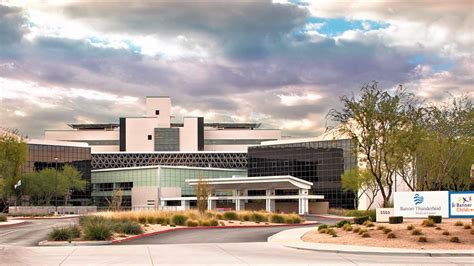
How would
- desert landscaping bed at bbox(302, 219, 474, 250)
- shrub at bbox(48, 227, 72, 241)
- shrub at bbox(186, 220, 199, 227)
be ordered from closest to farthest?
desert landscaping bed at bbox(302, 219, 474, 250) < shrub at bbox(48, 227, 72, 241) < shrub at bbox(186, 220, 199, 227)

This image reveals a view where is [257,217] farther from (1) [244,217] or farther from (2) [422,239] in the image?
(2) [422,239]

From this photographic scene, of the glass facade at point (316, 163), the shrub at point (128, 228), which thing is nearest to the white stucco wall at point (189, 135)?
the glass facade at point (316, 163)

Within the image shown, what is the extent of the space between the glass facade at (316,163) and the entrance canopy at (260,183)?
13.3m

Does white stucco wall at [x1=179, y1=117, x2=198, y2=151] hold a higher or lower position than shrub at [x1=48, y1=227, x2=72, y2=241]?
higher

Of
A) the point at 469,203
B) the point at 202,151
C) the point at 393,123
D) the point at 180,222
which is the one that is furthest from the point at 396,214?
the point at 202,151

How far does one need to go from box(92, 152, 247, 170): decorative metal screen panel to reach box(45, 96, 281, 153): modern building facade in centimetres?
480

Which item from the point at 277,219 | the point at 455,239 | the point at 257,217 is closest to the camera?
the point at 455,239

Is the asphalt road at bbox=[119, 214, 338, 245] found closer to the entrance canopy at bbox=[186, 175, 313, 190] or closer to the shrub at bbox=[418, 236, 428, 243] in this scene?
the shrub at bbox=[418, 236, 428, 243]

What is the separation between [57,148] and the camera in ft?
428

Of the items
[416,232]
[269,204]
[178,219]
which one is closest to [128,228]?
[178,219]

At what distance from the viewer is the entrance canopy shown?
307 ft

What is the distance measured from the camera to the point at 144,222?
49656 mm

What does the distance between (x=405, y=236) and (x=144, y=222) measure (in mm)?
22594

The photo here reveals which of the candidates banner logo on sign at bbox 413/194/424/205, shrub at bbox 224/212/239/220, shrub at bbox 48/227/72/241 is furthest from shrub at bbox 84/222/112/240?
shrub at bbox 224/212/239/220
